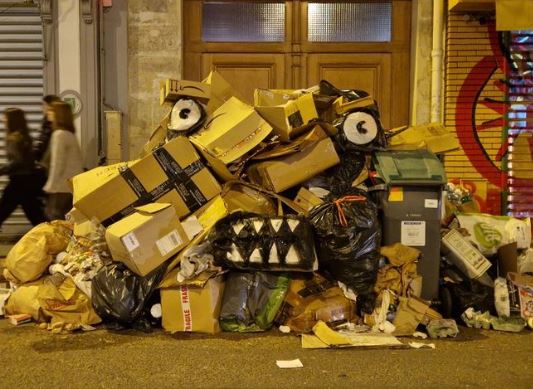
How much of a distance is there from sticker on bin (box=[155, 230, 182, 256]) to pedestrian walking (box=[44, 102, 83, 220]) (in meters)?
1.88

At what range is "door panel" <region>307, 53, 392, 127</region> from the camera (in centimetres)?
811

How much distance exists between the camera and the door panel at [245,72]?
8133mm

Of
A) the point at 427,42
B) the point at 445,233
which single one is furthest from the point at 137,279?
the point at 427,42

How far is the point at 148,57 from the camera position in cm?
796

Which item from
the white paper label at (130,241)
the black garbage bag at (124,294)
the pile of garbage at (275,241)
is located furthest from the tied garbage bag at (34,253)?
the white paper label at (130,241)

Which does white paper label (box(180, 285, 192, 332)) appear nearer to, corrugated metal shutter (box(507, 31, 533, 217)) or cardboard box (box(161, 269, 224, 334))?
cardboard box (box(161, 269, 224, 334))

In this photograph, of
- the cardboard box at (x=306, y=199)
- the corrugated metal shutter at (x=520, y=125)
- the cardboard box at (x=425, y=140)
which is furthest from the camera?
the corrugated metal shutter at (x=520, y=125)

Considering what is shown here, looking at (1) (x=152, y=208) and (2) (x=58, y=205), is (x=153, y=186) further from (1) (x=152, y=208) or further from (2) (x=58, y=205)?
(2) (x=58, y=205)

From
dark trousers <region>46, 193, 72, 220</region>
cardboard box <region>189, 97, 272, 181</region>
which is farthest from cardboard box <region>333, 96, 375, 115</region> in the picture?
dark trousers <region>46, 193, 72, 220</region>

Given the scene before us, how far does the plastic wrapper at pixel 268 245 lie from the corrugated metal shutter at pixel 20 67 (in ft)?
13.7

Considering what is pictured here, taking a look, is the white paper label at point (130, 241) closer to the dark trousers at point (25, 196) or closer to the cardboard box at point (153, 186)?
the cardboard box at point (153, 186)

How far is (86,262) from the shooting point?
205 inches

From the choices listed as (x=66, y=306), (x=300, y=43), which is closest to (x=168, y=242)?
(x=66, y=306)

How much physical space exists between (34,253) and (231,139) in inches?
76.7
